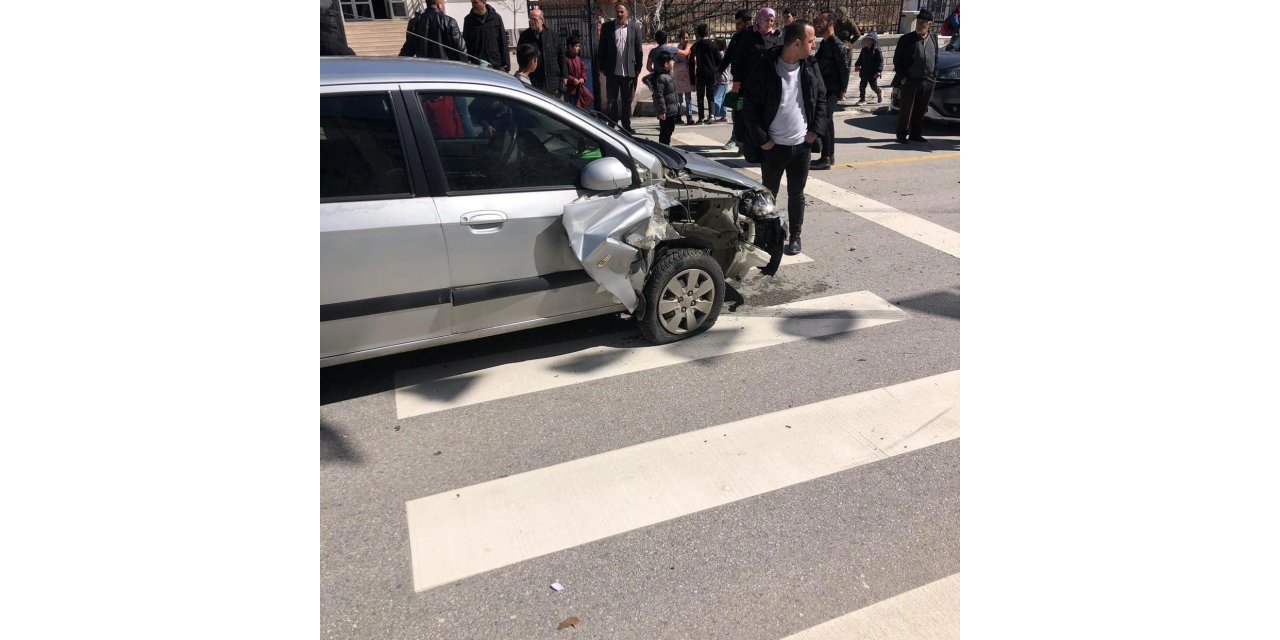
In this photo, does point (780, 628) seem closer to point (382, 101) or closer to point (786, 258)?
point (382, 101)

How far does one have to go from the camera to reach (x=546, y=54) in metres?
11.3

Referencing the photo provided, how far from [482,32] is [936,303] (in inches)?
276

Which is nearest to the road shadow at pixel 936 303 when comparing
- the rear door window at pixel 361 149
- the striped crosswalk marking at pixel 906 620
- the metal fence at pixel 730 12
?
the striped crosswalk marking at pixel 906 620

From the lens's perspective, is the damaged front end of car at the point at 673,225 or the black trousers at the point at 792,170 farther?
the black trousers at the point at 792,170

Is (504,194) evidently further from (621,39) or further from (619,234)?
(621,39)

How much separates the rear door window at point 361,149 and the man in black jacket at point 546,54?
7.30m

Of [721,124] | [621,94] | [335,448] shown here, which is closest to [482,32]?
[621,94]

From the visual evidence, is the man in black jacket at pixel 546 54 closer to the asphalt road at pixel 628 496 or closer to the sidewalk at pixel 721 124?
the sidewalk at pixel 721 124

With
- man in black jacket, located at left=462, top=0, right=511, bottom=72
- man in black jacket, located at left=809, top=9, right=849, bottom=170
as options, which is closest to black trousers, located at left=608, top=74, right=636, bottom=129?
man in black jacket, located at left=462, top=0, right=511, bottom=72

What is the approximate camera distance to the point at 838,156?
10.6 meters

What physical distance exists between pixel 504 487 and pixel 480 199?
148 centimetres

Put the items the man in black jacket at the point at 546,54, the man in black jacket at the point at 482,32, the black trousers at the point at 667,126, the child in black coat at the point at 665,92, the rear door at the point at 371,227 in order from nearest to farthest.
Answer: the rear door at the point at 371,227
the man in black jacket at the point at 482,32
the child in black coat at the point at 665,92
the black trousers at the point at 667,126
the man in black jacket at the point at 546,54

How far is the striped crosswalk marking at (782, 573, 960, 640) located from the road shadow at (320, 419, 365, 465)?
2.21 meters

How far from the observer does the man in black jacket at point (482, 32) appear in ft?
32.5
